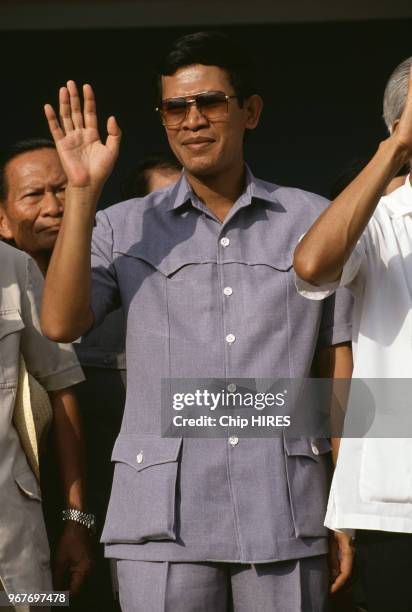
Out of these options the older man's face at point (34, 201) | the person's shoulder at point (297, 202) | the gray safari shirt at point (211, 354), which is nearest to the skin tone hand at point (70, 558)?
the gray safari shirt at point (211, 354)

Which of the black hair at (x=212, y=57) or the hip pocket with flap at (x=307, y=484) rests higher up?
the black hair at (x=212, y=57)

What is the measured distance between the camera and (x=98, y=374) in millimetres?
3510

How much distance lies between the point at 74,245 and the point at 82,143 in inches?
12.0

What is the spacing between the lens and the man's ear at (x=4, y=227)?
363 cm

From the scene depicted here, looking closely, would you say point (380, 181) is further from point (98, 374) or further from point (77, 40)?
point (77, 40)

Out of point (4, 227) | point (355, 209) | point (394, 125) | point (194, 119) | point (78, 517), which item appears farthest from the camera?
point (4, 227)

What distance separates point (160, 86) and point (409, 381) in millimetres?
999

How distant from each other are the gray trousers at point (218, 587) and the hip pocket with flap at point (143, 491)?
0.25ft

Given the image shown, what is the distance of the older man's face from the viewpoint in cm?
354

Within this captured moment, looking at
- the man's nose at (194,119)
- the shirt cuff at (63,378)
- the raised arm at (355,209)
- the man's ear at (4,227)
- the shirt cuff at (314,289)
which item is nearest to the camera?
the raised arm at (355,209)

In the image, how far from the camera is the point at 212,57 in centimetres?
300

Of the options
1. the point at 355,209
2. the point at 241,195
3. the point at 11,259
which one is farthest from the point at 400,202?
the point at 11,259

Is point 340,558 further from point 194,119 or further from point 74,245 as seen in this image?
point 194,119

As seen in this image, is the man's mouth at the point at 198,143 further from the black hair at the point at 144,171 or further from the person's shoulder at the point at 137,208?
the black hair at the point at 144,171
